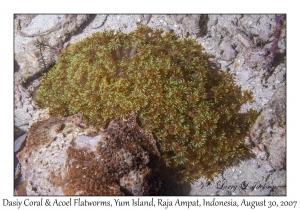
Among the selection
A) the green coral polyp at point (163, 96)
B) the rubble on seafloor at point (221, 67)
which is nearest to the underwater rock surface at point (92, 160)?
the rubble on seafloor at point (221, 67)

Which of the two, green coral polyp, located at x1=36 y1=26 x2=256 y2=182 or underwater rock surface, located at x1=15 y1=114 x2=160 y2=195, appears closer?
underwater rock surface, located at x1=15 y1=114 x2=160 y2=195

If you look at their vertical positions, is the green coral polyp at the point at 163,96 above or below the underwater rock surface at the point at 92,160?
above

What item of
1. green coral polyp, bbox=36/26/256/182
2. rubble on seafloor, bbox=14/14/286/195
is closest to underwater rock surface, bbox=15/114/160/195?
rubble on seafloor, bbox=14/14/286/195

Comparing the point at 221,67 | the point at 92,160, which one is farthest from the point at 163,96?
the point at 221,67

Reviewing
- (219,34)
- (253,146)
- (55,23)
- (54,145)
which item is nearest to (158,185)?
(54,145)

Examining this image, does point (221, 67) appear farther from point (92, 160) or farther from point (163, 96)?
point (92, 160)

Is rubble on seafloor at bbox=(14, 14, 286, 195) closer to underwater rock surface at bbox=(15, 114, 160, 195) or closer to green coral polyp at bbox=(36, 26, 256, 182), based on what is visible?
underwater rock surface at bbox=(15, 114, 160, 195)

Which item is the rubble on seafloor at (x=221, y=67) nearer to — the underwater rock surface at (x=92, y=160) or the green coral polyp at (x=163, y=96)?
the underwater rock surface at (x=92, y=160)

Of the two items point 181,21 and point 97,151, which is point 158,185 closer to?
point 97,151

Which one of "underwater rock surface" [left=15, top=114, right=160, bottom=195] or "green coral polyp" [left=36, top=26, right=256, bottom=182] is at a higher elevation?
"green coral polyp" [left=36, top=26, right=256, bottom=182]

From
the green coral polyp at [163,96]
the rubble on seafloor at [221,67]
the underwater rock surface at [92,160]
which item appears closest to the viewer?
the underwater rock surface at [92,160]
